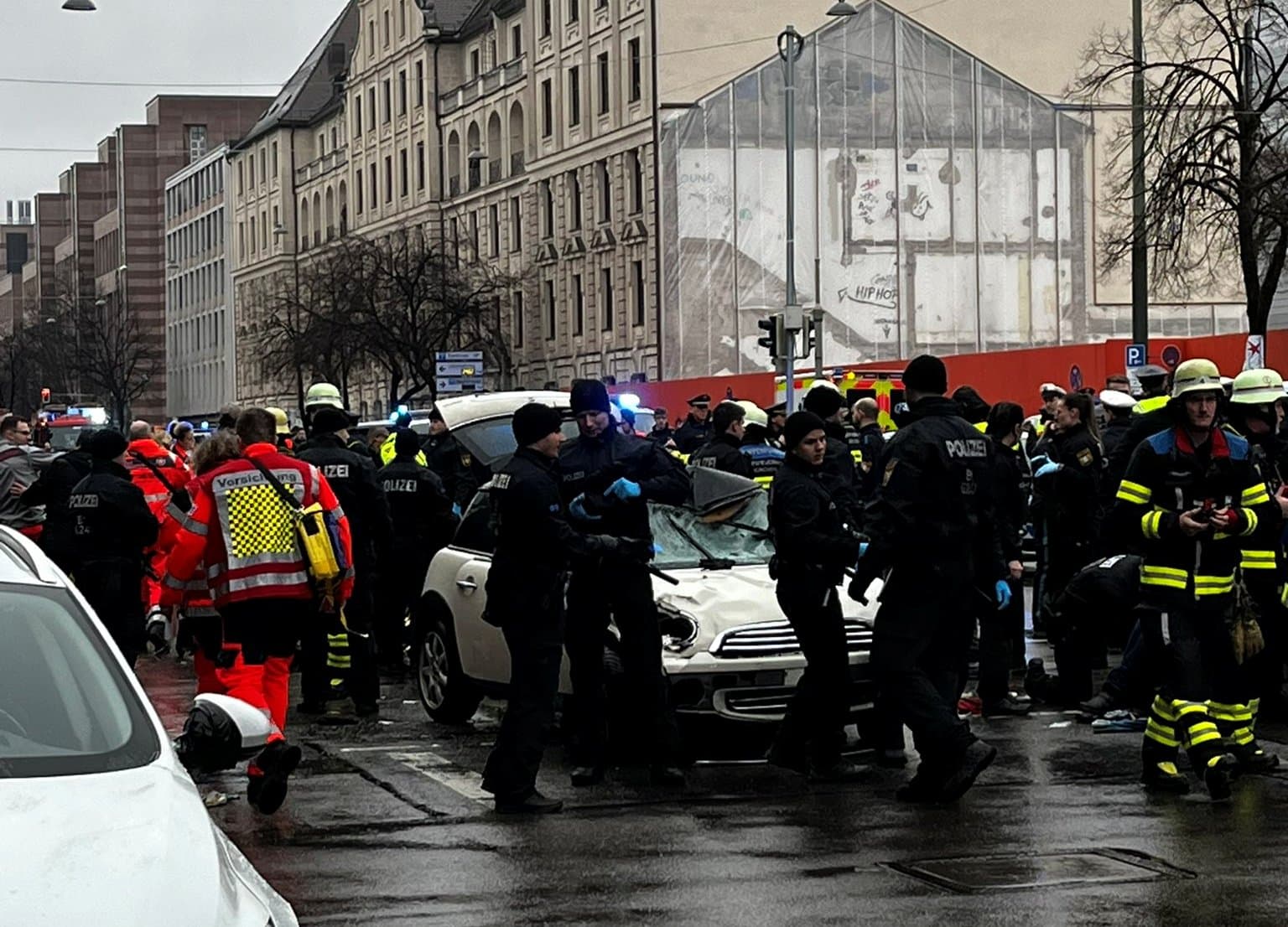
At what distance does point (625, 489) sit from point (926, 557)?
1411 mm

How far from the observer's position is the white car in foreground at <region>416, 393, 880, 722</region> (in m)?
11.5

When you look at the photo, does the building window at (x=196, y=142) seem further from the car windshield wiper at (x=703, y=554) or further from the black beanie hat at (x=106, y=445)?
the car windshield wiper at (x=703, y=554)

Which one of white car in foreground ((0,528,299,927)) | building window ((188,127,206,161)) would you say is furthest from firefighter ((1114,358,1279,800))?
building window ((188,127,206,161))

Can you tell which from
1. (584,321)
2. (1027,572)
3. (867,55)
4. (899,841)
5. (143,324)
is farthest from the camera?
(143,324)

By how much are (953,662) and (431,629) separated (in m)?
4.10

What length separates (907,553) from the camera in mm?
10406

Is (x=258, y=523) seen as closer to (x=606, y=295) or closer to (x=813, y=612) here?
(x=813, y=612)

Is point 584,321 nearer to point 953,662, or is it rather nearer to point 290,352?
point 290,352

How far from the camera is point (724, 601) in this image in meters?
11.8

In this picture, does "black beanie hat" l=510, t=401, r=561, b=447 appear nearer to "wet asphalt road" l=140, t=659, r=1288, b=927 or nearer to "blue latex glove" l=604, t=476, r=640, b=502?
"blue latex glove" l=604, t=476, r=640, b=502

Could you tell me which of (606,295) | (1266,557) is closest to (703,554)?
(1266,557)

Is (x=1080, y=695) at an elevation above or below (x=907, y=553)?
below

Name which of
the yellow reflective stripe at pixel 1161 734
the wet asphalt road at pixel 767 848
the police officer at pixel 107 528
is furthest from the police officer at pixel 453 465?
the yellow reflective stripe at pixel 1161 734

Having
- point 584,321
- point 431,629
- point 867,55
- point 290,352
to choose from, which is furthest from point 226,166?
point 431,629
